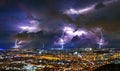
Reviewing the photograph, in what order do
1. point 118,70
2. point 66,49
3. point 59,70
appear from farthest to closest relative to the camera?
point 66,49 → point 59,70 → point 118,70

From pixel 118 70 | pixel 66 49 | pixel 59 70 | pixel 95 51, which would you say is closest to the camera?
pixel 118 70

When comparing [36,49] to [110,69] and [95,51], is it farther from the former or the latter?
[110,69]

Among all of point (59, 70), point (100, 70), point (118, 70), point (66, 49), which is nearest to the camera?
point (118, 70)

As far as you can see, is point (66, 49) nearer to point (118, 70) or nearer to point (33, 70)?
point (33, 70)

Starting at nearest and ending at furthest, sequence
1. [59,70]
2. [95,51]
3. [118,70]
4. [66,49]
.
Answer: [118,70] < [59,70] < [95,51] < [66,49]

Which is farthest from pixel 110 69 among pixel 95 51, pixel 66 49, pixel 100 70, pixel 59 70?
pixel 66 49

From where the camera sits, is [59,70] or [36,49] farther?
[36,49]

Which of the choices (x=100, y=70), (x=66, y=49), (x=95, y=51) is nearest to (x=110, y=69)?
(x=100, y=70)

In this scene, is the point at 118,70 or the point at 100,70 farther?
the point at 100,70

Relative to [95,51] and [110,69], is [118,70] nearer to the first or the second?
[110,69]
